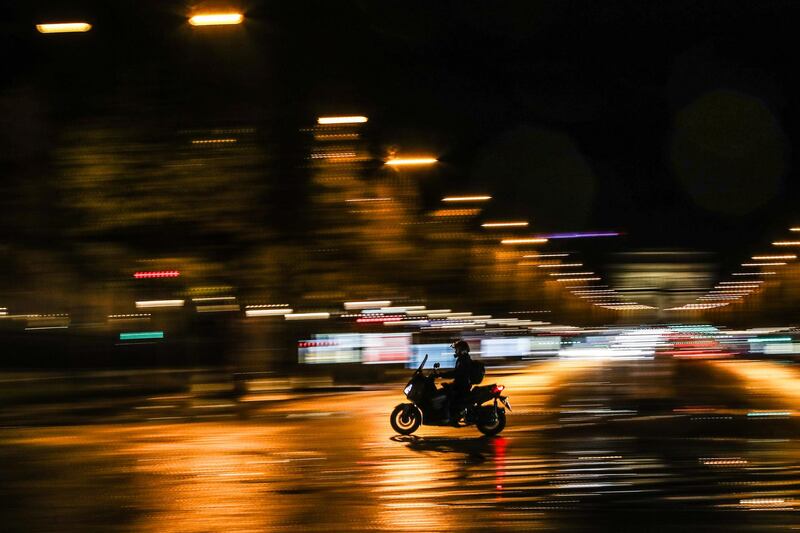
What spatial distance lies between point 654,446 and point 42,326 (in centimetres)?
1980

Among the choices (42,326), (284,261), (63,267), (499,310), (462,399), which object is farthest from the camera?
(499,310)

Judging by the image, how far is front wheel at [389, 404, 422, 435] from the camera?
1719cm

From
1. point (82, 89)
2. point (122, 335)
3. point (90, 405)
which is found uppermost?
point (82, 89)

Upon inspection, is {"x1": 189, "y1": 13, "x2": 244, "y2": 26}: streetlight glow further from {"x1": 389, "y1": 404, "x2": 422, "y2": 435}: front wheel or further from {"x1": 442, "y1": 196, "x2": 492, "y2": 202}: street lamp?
{"x1": 442, "y1": 196, "x2": 492, "y2": 202}: street lamp

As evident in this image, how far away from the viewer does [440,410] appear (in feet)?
56.4

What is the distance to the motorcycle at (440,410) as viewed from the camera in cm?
1706

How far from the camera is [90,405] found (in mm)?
26359

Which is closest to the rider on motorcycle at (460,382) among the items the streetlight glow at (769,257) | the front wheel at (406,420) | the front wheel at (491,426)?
the front wheel at (491,426)

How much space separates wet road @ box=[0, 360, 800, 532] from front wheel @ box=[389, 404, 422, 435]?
1.23ft

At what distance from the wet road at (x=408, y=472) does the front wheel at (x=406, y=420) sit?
376 mm

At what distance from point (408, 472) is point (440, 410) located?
473cm

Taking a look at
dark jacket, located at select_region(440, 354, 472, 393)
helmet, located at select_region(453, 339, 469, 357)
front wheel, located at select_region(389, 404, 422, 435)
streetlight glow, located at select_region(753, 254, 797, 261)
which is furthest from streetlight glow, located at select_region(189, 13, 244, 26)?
streetlight glow, located at select_region(753, 254, 797, 261)

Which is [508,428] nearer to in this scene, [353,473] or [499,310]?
[353,473]

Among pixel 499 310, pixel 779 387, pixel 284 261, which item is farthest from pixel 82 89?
pixel 499 310
